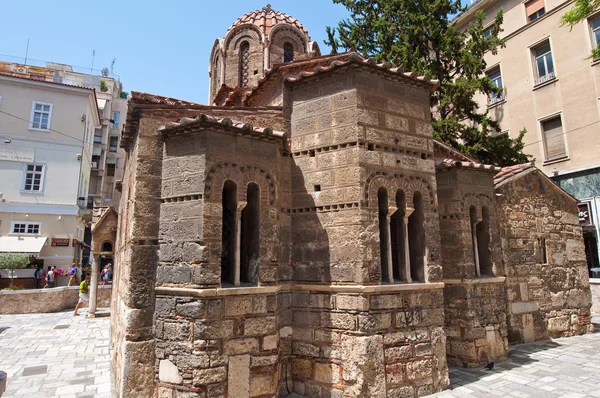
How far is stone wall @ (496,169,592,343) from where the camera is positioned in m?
8.53

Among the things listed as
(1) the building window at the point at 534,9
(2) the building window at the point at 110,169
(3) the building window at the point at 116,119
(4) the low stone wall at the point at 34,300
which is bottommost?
(4) the low stone wall at the point at 34,300

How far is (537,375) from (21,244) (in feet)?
64.8

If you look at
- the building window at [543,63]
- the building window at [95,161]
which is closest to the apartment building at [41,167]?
the building window at [95,161]

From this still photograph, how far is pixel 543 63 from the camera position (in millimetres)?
15977

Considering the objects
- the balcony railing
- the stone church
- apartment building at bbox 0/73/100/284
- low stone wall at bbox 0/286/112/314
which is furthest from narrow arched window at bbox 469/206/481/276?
apartment building at bbox 0/73/100/284

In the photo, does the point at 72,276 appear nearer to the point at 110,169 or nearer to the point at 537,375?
Result: the point at 110,169

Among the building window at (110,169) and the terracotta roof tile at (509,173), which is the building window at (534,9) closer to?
the terracotta roof tile at (509,173)

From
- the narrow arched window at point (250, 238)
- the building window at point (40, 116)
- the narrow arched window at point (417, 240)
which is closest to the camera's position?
the narrow arched window at point (250, 238)

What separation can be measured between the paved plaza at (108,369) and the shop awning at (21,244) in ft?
26.4

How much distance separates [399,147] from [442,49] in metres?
9.65

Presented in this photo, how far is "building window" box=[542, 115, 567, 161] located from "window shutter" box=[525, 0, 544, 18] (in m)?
5.08

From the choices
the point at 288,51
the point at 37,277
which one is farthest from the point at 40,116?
the point at 288,51

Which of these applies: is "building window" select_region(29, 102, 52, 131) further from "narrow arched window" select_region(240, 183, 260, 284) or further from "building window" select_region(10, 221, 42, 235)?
"narrow arched window" select_region(240, 183, 260, 284)

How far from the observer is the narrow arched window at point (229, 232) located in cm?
525
